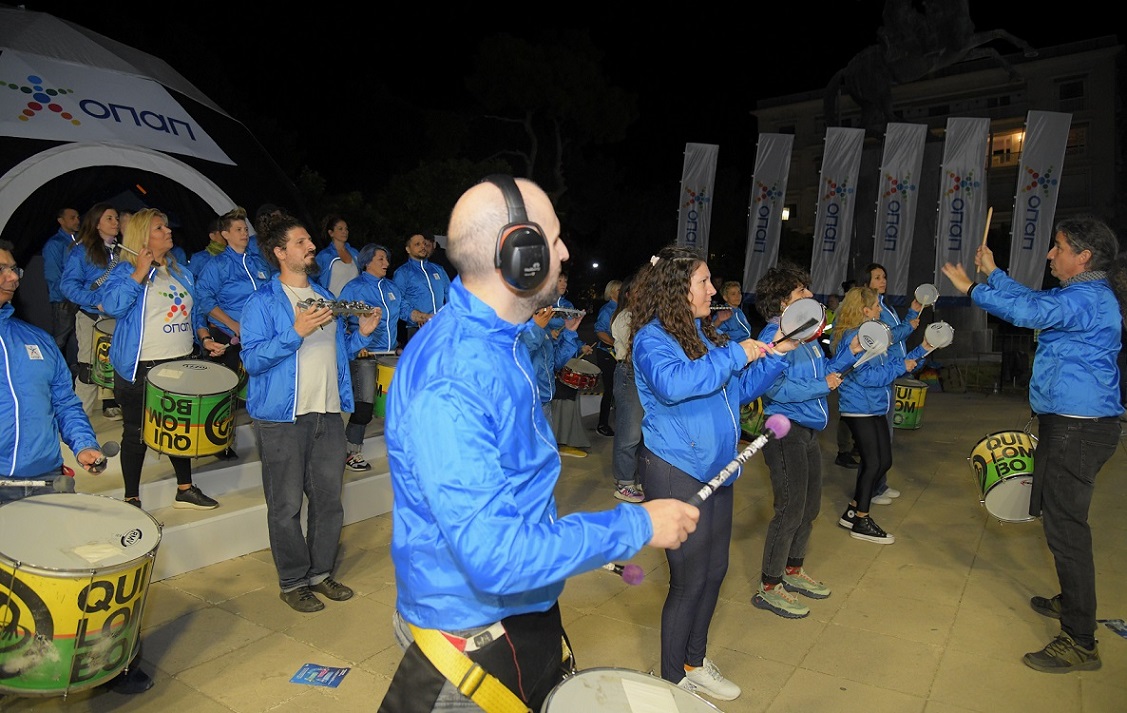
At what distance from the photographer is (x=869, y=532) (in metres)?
5.78

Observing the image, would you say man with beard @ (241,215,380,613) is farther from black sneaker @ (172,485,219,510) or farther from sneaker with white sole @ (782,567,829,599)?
sneaker with white sole @ (782,567,829,599)

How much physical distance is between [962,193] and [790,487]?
13.6 metres

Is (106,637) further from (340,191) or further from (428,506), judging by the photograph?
(340,191)

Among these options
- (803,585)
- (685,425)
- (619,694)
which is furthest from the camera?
(803,585)

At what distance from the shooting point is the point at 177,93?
34.1 ft

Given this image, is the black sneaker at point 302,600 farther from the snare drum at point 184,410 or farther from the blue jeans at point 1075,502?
the blue jeans at point 1075,502

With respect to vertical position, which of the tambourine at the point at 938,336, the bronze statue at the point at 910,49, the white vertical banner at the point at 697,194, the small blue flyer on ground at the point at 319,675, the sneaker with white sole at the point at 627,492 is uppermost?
the bronze statue at the point at 910,49

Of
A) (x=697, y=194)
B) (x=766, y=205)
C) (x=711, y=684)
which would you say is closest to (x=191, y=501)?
(x=711, y=684)

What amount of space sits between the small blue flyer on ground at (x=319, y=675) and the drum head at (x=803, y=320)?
105 inches

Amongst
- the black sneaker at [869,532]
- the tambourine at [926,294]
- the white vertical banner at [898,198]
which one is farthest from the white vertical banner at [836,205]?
the black sneaker at [869,532]

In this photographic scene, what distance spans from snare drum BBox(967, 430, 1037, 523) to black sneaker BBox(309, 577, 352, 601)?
3992mm

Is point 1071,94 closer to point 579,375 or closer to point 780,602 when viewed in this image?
point 579,375

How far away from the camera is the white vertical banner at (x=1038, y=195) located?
15.1 metres

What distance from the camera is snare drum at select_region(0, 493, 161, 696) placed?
269cm
